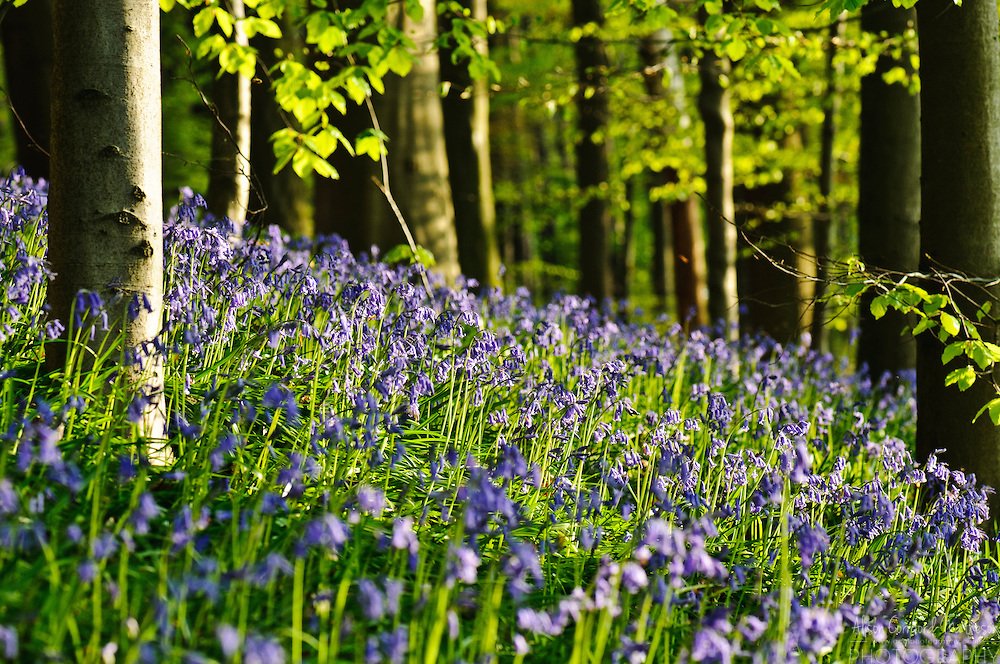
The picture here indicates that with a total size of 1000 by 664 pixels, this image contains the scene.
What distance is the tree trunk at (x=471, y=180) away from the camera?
9.89 metres

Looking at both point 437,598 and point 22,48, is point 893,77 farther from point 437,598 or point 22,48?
point 22,48

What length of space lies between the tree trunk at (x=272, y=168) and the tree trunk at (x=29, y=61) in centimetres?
184

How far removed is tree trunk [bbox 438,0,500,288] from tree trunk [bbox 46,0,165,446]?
5.98 m

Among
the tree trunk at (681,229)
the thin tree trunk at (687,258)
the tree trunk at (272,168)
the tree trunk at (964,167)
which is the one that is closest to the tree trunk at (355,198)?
the tree trunk at (272,168)

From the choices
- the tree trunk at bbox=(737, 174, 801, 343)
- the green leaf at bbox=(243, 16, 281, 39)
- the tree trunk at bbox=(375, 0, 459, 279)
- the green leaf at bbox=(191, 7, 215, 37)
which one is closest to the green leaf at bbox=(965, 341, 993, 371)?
the green leaf at bbox=(243, 16, 281, 39)

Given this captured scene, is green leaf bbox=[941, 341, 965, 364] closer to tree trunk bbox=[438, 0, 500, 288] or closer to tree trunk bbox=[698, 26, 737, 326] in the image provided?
tree trunk bbox=[438, 0, 500, 288]

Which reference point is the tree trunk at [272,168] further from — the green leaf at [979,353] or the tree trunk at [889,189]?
the green leaf at [979,353]

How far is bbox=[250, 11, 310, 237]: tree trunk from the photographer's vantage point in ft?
29.0

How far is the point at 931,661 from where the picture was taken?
304 centimetres

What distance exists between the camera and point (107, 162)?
3.69 metres

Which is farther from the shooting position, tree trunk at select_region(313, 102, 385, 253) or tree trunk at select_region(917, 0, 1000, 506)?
tree trunk at select_region(313, 102, 385, 253)

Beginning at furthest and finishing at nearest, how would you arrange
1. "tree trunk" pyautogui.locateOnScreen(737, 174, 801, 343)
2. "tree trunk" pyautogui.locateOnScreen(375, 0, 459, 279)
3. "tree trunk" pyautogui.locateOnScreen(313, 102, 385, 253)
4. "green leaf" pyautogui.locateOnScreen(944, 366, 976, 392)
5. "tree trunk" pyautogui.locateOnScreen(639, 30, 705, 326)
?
1. "tree trunk" pyautogui.locateOnScreen(639, 30, 705, 326)
2. "tree trunk" pyautogui.locateOnScreen(737, 174, 801, 343)
3. "tree trunk" pyautogui.locateOnScreen(313, 102, 385, 253)
4. "tree trunk" pyautogui.locateOnScreen(375, 0, 459, 279)
5. "green leaf" pyautogui.locateOnScreen(944, 366, 976, 392)

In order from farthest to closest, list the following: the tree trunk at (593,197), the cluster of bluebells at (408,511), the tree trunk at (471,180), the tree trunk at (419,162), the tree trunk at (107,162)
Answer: the tree trunk at (593,197)
the tree trunk at (471,180)
the tree trunk at (419,162)
the tree trunk at (107,162)
the cluster of bluebells at (408,511)

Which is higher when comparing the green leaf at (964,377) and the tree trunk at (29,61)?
the tree trunk at (29,61)
